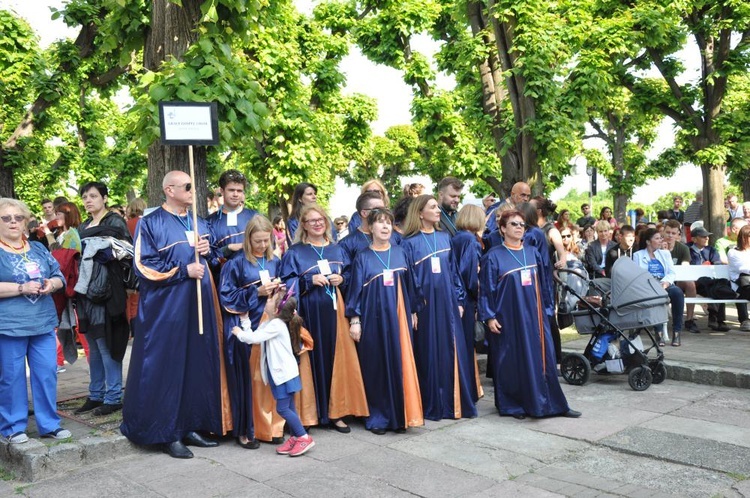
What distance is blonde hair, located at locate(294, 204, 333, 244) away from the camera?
6320 mm

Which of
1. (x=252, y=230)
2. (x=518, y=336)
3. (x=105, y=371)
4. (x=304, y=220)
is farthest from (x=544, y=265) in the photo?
(x=105, y=371)

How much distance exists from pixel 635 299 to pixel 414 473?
361 centimetres

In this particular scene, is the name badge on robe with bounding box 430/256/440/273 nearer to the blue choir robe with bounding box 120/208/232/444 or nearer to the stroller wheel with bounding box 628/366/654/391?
the blue choir robe with bounding box 120/208/232/444

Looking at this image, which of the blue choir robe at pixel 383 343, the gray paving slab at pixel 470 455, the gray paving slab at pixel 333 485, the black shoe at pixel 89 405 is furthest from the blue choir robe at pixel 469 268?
the black shoe at pixel 89 405

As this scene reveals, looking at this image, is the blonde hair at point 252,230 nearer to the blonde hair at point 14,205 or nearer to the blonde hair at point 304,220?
the blonde hair at point 304,220

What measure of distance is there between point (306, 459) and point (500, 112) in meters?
11.4

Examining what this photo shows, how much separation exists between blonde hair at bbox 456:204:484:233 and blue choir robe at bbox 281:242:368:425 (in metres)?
1.48

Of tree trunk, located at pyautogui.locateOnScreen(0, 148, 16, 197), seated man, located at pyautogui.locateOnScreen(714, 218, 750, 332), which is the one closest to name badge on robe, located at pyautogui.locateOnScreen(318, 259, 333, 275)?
seated man, located at pyautogui.locateOnScreen(714, 218, 750, 332)

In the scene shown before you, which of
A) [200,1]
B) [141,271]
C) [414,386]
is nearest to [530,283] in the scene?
[414,386]

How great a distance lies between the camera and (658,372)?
26.0 ft

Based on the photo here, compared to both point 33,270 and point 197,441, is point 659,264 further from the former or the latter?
point 33,270

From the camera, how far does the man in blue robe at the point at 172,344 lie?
5.69 meters

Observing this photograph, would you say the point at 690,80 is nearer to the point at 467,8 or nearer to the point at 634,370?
the point at 467,8

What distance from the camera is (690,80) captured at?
1914 cm
